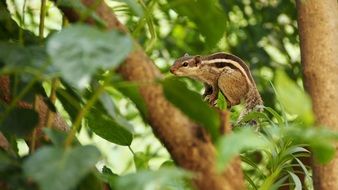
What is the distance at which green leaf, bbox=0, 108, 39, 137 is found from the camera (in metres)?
0.81

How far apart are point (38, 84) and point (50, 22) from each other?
1776 mm

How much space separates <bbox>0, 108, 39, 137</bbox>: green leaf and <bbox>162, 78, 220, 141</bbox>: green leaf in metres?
0.20

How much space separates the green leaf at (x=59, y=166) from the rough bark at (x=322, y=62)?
0.61 meters

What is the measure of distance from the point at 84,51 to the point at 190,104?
5.4 inches

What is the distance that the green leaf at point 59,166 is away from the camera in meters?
0.61

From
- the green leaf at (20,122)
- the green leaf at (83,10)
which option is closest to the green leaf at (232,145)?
the green leaf at (83,10)

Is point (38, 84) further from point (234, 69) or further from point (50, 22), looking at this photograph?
point (50, 22)

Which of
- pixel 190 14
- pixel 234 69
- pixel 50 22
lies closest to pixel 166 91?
pixel 190 14

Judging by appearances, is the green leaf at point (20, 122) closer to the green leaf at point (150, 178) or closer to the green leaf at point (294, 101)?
the green leaf at point (150, 178)

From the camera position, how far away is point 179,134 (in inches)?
29.2

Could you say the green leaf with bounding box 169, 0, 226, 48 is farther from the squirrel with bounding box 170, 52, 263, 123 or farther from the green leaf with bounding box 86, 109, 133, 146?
the squirrel with bounding box 170, 52, 263, 123

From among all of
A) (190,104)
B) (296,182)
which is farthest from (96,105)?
(296,182)

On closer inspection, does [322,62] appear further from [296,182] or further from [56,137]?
[56,137]

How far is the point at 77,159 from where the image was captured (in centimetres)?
65
